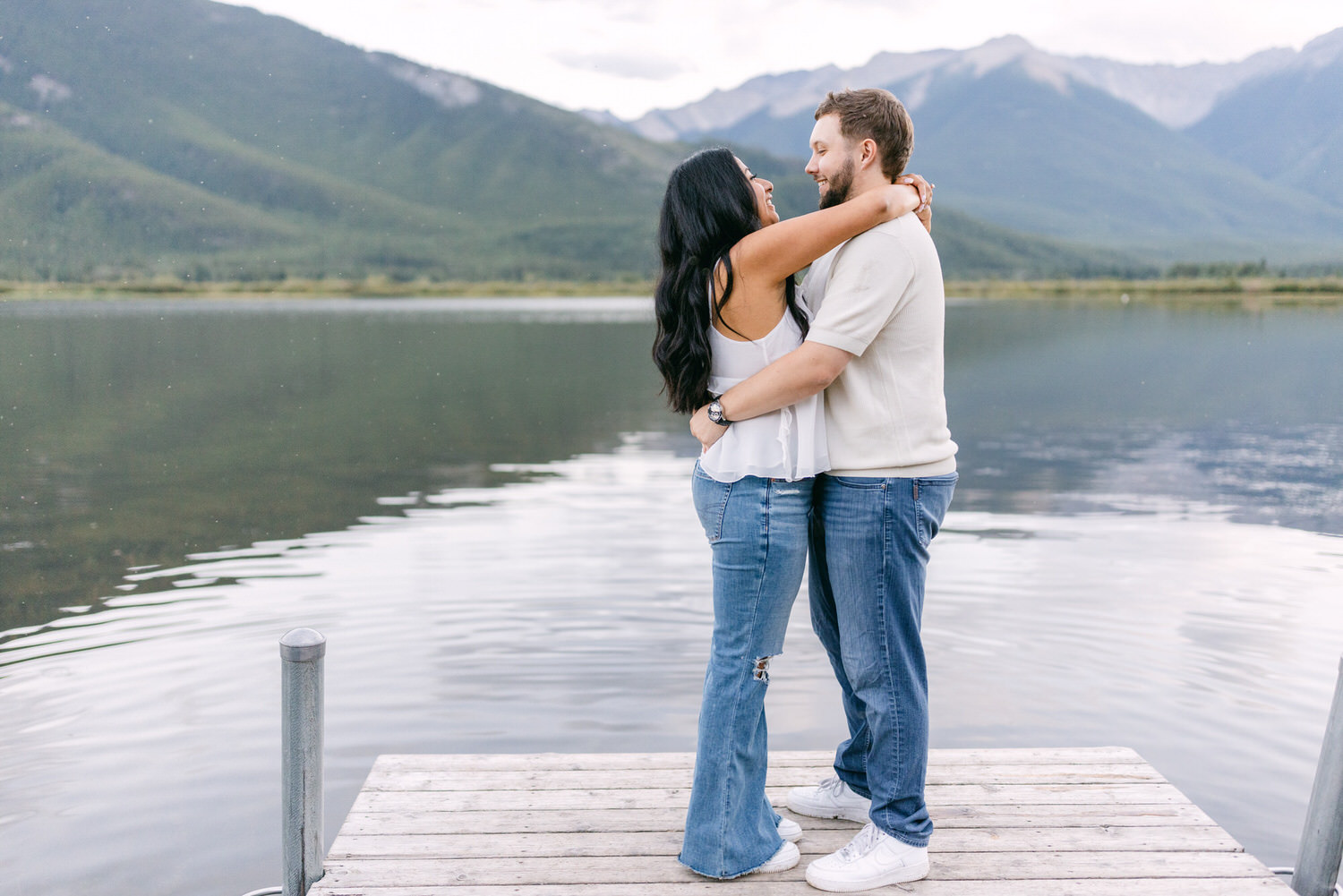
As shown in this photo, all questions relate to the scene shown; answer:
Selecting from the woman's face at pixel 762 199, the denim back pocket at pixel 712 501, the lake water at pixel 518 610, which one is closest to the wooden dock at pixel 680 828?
the denim back pocket at pixel 712 501

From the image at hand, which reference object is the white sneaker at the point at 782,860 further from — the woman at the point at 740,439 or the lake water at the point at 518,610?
the lake water at the point at 518,610

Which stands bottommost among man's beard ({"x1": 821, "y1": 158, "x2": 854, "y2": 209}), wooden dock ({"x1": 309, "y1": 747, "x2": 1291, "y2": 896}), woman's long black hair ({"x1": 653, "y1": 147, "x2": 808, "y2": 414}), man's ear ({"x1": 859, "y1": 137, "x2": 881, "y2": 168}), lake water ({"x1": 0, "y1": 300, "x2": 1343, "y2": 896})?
lake water ({"x1": 0, "y1": 300, "x2": 1343, "y2": 896})

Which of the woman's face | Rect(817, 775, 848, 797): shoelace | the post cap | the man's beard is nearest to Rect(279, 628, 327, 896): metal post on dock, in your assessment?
the post cap

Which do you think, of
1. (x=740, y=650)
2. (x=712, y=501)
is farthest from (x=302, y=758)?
(x=712, y=501)

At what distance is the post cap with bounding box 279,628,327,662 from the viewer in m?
3.34

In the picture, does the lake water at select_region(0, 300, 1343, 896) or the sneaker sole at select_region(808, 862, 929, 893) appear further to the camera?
the lake water at select_region(0, 300, 1343, 896)

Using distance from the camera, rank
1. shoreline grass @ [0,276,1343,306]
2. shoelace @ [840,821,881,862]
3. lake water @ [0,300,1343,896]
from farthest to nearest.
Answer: shoreline grass @ [0,276,1343,306] → lake water @ [0,300,1343,896] → shoelace @ [840,821,881,862]

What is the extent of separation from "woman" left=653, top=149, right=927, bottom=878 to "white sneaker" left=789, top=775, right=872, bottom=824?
1.26 feet

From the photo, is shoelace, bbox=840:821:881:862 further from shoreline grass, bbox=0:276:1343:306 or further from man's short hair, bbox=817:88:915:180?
shoreline grass, bbox=0:276:1343:306

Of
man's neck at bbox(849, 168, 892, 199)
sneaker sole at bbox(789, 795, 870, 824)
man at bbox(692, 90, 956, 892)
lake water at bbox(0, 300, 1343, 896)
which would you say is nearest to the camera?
man at bbox(692, 90, 956, 892)

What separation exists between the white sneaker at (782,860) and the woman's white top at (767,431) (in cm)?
120

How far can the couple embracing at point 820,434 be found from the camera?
3.08 m

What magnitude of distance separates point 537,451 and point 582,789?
1415 centimetres

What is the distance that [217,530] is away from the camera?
11.9 m
